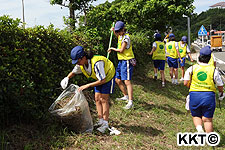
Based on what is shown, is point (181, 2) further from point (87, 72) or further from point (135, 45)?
point (87, 72)

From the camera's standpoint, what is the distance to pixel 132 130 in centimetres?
454

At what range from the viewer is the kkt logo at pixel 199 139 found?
13.3 feet

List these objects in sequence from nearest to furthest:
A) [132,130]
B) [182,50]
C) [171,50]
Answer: [132,130] < [171,50] < [182,50]

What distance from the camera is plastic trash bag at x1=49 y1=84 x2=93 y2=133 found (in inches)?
149

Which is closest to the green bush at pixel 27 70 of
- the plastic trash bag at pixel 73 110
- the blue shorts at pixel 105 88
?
the plastic trash bag at pixel 73 110

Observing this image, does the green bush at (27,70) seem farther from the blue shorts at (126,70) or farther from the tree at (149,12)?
the tree at (149,12)

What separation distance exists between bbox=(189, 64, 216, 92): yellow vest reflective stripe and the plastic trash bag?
181cm

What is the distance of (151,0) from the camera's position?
12.2m

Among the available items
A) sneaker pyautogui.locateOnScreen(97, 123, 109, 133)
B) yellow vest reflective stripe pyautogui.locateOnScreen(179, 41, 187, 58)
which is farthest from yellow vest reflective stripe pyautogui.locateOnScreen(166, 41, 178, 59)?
sneaker pyautogui.locateOnScreen(97, 123, 109, 133)

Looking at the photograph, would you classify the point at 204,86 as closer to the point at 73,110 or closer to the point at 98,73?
the point at 98,73

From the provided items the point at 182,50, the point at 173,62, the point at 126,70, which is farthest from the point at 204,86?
the point at 182,50

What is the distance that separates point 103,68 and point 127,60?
1.73 m

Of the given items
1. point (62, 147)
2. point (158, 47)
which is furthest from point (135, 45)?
point (62, 147)

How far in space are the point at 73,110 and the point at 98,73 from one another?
0.68 m
